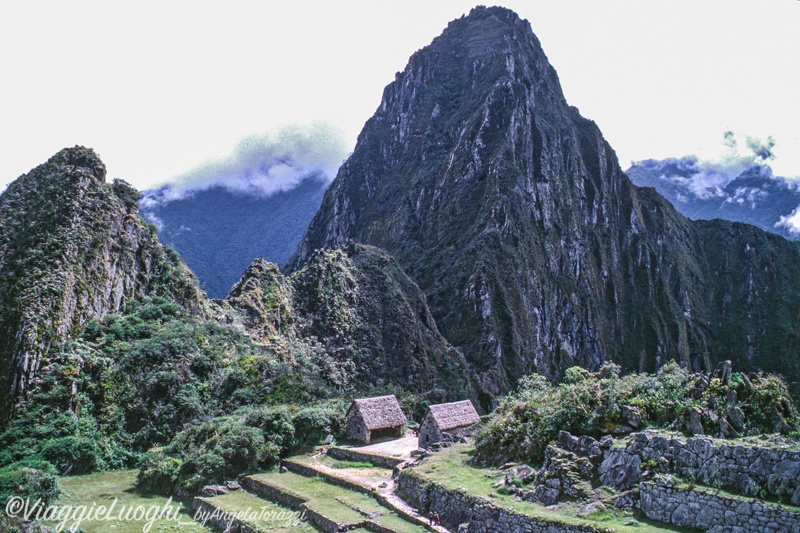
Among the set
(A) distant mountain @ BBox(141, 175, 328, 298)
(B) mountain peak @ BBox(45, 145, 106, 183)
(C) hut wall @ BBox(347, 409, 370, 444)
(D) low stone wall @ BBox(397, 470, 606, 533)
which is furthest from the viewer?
(A) distant mountain @ BBox(141, 175, 328, 298)

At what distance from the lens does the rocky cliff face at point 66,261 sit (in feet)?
98.2

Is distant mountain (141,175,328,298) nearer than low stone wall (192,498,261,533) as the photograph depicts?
No

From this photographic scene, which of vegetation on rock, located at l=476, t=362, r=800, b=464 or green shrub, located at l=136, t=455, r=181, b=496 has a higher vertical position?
vegetation on rock, located at l=476, t=362, r=800, b=464

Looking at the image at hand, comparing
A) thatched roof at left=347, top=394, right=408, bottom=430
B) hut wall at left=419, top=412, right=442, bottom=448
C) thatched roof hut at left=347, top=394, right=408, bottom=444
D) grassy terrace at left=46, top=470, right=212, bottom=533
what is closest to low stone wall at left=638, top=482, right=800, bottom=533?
grassy terrace at left=46, top=470, right=212, bottom=533

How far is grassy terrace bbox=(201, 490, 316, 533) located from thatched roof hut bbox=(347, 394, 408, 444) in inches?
338

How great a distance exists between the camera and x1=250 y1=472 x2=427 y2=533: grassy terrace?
1840 cm

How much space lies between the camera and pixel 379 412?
32188 millimetres

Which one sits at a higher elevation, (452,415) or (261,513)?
(452,415)

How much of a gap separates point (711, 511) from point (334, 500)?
43.3 feet

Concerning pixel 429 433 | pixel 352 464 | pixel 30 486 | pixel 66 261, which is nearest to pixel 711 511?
pixel 429 433

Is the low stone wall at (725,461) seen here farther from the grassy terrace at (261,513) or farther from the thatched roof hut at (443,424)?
the thatched roof hut at (443,424)

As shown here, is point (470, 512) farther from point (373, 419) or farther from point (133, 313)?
point (133, 313)

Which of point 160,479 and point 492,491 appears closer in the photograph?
point 492,491

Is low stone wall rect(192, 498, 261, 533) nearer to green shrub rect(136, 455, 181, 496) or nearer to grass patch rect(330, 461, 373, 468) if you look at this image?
green shrub rect(136, 455, 181, 496)
